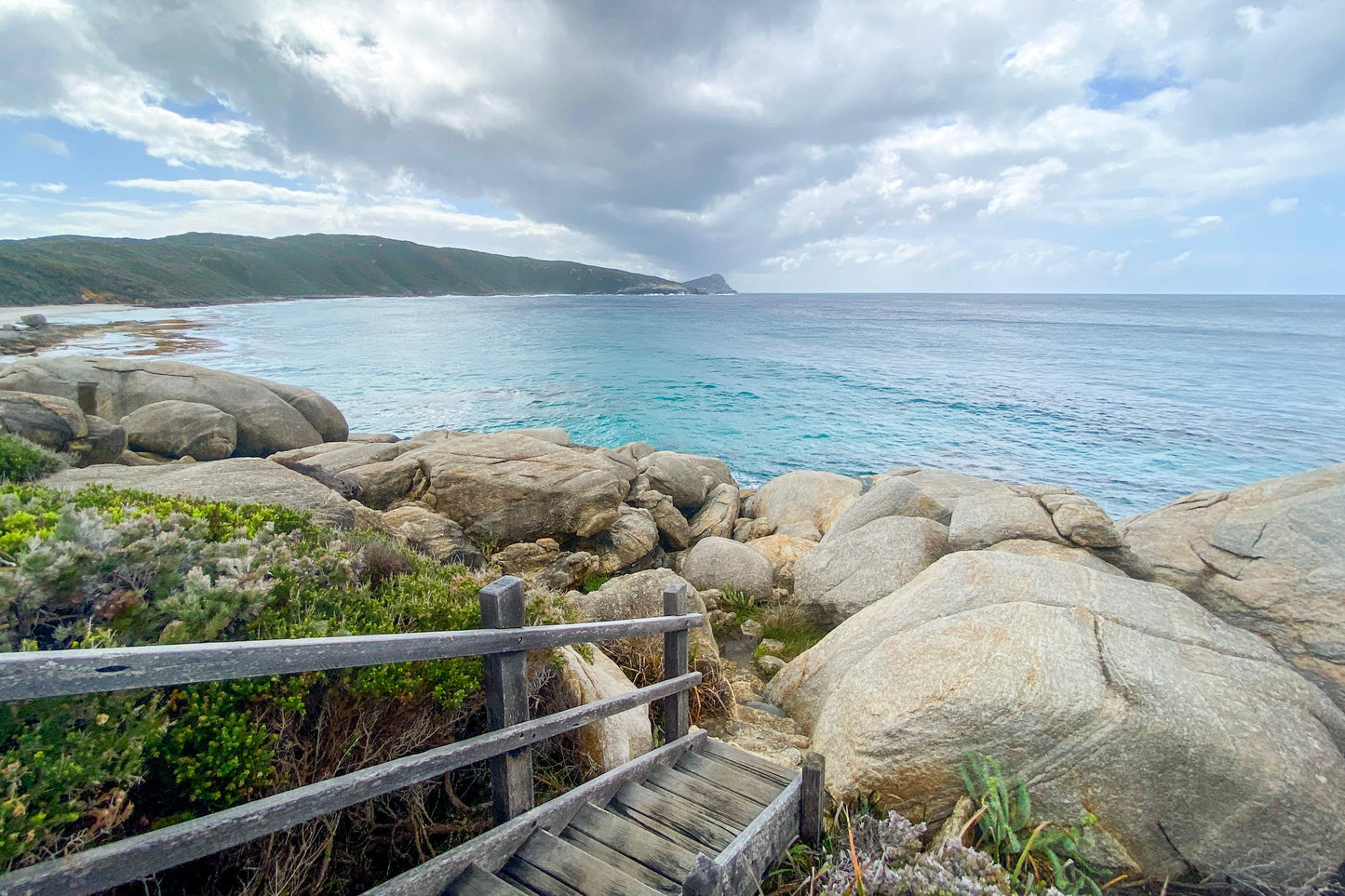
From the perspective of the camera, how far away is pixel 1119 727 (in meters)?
4.60

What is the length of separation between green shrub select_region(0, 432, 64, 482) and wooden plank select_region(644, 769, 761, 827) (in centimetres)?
852

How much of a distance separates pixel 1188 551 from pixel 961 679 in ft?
16.8

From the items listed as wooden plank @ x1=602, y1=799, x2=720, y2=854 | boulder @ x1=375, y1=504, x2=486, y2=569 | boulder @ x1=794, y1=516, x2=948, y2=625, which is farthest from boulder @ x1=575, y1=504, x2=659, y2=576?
wooden plank @ x1=602, y1=799, x2=720, y2=854

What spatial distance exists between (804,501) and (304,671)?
14396 mm

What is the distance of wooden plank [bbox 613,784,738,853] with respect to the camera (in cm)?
392

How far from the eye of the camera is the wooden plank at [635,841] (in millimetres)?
3625

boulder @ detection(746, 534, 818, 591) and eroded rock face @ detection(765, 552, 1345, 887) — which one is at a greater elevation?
eroded rock face @ detection(765, 552, 1345, 887)

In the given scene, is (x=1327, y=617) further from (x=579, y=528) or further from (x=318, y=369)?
(x=318, y=369)

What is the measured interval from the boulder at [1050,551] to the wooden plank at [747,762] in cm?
465

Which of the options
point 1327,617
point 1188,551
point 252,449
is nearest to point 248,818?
point 1327,617

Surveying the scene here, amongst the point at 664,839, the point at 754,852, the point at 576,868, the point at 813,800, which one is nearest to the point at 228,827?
the point at 576,868

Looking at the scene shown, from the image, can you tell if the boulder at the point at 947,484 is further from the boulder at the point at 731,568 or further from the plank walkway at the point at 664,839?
the plank walkway at the point at 664,839

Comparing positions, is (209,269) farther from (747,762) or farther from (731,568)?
(747,762)

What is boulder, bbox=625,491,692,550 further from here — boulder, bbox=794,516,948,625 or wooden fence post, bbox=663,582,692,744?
wooden fence post, bbox=663,582,692,744
